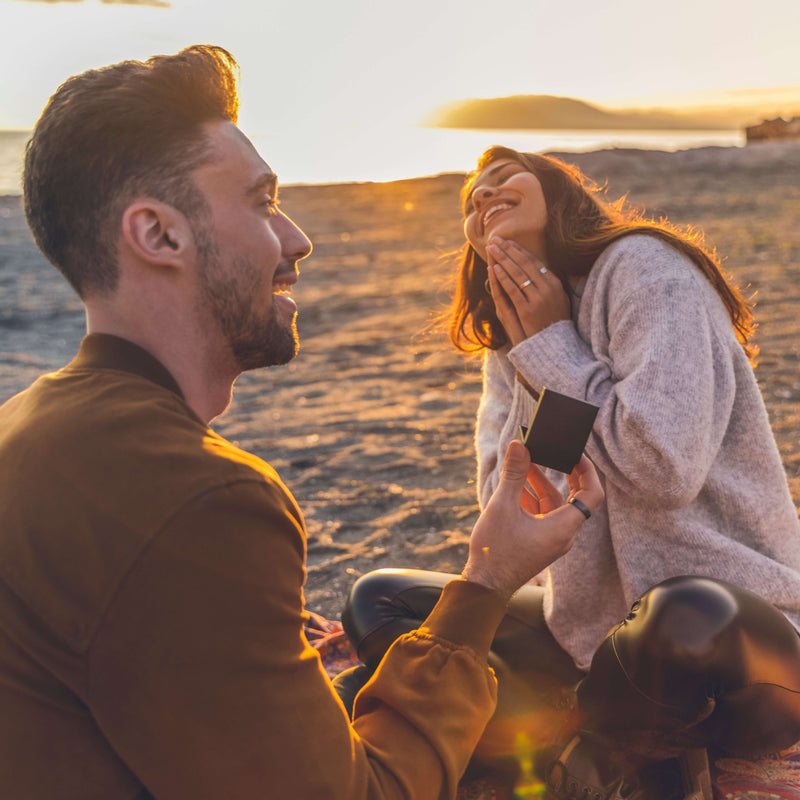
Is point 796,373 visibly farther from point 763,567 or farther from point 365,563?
point 763,567

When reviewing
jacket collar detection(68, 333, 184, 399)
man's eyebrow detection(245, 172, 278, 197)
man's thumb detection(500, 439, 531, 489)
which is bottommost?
man's thumb detection(500, 439, 531, 489)

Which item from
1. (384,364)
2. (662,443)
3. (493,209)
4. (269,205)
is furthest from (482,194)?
(384,364)

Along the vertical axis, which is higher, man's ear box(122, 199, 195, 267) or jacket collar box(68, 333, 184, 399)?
man's ear box(122, 199, 195, 267)

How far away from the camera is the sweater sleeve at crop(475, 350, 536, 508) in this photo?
116 inches

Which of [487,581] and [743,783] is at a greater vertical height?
[487,581]

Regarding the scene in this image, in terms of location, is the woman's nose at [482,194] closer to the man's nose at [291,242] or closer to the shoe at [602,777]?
the man's nose at [291,242]

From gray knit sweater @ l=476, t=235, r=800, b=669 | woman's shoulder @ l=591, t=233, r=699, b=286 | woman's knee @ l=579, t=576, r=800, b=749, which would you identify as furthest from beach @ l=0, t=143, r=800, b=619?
woman's knee @ l=579, t=576, r=800, b=749

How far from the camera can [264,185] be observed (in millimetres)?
1747

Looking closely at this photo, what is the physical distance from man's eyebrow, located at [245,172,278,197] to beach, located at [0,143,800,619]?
1.87m

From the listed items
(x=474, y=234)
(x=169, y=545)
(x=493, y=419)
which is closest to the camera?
(x=169, y=545)

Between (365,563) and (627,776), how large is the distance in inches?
77.3

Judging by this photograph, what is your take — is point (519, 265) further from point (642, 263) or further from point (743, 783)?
point (743, 783)

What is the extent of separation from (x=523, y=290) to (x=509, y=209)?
0.30m

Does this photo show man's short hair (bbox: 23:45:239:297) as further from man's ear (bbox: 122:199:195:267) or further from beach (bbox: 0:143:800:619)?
beach (bbox: 0:143:800:619)
